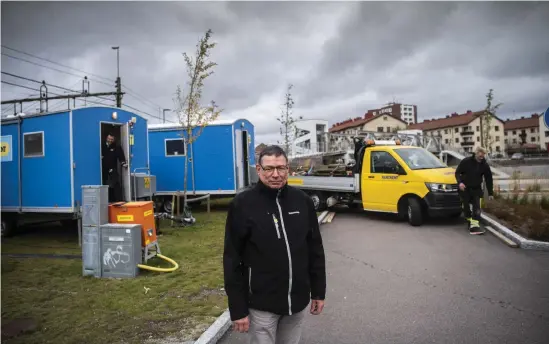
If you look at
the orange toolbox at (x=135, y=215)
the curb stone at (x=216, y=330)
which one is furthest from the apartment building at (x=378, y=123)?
the curb stone at (x=216, y=330)

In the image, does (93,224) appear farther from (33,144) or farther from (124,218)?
(33,144)

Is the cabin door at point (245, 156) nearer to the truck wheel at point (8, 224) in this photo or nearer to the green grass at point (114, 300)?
the green grass at point (114, 300)

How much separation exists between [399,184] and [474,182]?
1908 millimetres

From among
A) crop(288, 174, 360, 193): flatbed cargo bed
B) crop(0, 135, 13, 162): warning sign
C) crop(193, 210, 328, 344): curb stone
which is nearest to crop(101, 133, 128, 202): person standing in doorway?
crop(0, 135, 13, 162): warning sign

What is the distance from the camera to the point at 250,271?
8.07 ft

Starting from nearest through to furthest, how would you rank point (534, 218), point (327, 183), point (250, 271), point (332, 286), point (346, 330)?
point (250, 271) < point (346, 330) < point (332, 286) < point (534, 218) < point (327, 183)

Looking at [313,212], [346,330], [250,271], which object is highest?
[313,212]

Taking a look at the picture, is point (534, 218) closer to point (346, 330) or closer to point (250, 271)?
point (346, 330)

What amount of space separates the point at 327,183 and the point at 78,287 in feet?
26.2

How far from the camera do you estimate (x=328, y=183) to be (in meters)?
11.9

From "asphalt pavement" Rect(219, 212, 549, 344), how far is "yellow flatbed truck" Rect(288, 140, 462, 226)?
1.23m

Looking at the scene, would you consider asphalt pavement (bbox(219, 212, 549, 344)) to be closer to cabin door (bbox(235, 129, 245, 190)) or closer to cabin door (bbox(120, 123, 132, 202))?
cabin door (bbox(120, 123, 132, 202))

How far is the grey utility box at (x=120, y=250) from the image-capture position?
19.7 feet

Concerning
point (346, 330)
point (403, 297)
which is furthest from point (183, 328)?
point (403, 297)
